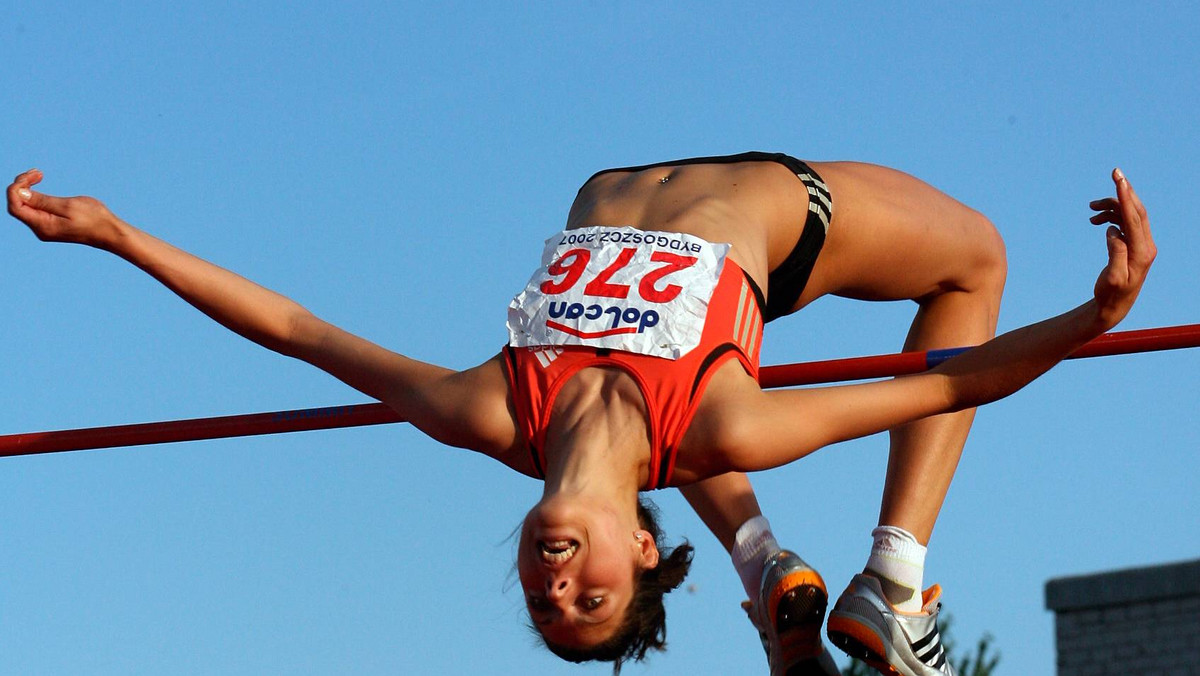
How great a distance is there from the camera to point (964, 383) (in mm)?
4312

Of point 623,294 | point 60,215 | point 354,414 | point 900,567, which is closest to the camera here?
point 623,294

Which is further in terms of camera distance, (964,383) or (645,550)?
(645,550)

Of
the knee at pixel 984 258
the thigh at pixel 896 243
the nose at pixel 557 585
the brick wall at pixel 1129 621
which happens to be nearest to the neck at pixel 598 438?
the nose at pixel 557 585

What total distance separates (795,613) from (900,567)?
37 centimetres

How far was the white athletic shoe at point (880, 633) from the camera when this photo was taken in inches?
191

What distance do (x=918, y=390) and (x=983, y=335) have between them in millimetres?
1111

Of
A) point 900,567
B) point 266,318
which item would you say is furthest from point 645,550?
point 266,318

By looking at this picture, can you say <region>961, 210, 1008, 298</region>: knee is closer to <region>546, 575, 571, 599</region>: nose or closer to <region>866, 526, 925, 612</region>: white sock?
<region>866, 526, 925, 612</region>: white sock

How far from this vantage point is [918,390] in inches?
168

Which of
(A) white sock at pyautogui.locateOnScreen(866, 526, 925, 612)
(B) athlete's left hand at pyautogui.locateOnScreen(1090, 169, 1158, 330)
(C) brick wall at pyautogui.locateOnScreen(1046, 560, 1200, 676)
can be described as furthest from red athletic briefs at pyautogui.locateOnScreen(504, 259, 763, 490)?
(C) brick wall at pyautogui.locateOnScreen(1046, 560, 1200, 676)

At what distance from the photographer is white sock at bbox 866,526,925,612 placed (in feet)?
16.2

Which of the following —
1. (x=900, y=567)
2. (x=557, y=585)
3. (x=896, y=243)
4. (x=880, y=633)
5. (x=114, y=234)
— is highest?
(x=896, y=243)

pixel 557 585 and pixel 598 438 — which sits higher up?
pixel 598 438

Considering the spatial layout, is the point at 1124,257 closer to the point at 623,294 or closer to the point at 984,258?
the point at 984,258
